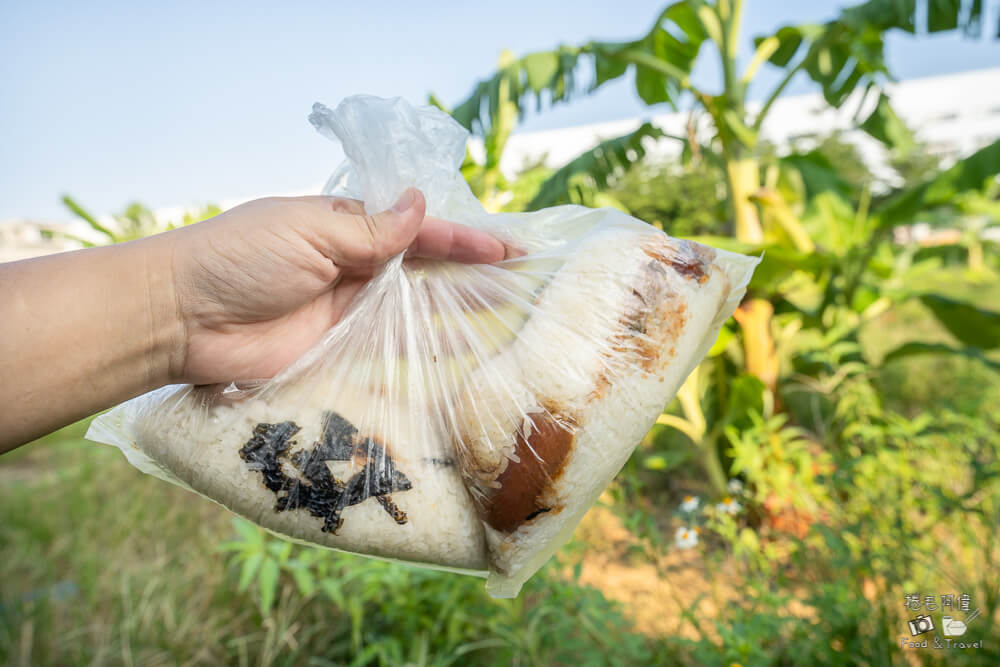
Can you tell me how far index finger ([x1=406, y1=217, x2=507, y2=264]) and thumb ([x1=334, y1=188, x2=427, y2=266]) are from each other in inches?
2.1

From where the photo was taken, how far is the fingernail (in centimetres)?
86

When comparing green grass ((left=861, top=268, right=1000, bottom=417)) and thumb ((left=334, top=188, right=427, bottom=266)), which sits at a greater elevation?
thumb ((left=334, top=188, right=427, bottom=266))

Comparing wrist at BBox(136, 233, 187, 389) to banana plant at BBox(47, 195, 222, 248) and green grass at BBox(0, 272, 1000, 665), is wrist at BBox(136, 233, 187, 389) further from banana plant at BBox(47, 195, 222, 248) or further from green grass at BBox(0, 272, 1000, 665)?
green grass at BBox(0, 272, 1000, 665)

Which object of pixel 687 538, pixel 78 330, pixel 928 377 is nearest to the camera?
pixel 78 330

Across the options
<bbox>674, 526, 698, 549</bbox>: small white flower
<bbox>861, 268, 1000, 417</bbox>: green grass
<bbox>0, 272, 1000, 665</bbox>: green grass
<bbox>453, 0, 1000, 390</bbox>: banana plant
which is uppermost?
<bbox>453, 0, 1000, 390</bbox>: banana plant

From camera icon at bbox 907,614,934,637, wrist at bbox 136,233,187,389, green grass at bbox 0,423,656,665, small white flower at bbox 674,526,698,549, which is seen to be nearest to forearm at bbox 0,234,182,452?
wrist at bbox 136,233,187,389

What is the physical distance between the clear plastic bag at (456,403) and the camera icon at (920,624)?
100cm

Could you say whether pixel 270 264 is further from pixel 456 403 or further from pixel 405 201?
pixel 456 403

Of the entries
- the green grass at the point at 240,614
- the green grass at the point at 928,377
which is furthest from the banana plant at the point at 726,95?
the green grass at the point at 240,614

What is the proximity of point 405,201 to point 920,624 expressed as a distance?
145 centimetres

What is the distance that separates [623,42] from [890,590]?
2.52m

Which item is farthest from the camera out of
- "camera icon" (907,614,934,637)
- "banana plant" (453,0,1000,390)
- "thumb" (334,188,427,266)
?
A: "banana plant" (453,0,1000,390)

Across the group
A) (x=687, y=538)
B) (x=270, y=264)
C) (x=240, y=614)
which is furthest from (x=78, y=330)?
(x=240, y=614)

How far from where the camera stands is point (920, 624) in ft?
4.48
